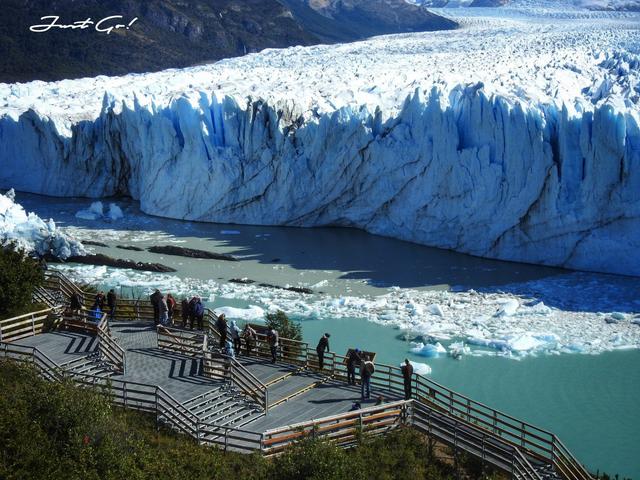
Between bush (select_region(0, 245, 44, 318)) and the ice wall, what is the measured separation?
11508 millimetres

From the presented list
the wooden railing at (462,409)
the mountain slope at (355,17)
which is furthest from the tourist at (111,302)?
the mountain slope at (355,17)

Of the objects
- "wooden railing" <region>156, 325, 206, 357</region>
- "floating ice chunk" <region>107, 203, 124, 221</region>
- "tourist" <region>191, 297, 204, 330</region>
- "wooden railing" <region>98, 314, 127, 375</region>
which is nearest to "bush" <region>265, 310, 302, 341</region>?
"tourist" <region>191, 297, 204, 330</region>

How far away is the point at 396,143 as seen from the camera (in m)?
21.3

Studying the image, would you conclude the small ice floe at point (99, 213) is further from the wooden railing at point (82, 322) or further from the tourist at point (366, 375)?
the tourist at point (366, 375)

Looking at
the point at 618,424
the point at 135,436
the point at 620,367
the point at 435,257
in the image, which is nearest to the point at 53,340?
the point at 135,436

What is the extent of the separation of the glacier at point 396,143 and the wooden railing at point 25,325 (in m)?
11.7

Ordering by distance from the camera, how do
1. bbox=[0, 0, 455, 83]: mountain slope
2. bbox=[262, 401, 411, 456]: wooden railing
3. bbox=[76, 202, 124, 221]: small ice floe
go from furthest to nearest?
bbox=[0, 0, 455, 83]: mountain slope, bbox=[76, 202, 124, 221]: small ice floe, bbox=[262, 401, 411, 456]: wooden railing

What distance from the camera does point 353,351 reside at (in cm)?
943

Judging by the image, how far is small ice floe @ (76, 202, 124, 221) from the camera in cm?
2398

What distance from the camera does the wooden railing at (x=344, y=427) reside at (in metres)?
7.71

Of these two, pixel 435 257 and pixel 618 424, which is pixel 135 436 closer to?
pixel 618 424

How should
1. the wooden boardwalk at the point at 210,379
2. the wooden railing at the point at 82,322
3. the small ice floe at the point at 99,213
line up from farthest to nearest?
1. the small ice floe at the point at 99,213
2. the wooden railing at the point at 82,322
3. the wooden boardwalk at the point at 210,379

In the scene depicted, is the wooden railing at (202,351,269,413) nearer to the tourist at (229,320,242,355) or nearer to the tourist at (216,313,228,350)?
the tourist at (216,313,228,350)

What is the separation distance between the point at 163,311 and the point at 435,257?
1006 centimetres
